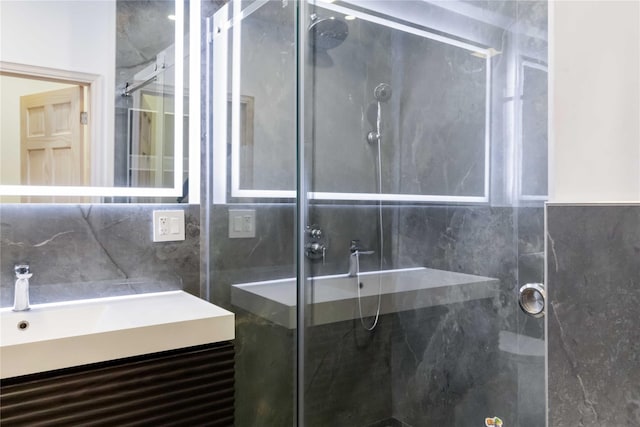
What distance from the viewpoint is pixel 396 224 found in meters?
1.67

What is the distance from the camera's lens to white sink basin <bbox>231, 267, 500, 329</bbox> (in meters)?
1.61

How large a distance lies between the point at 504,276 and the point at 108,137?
1.45m

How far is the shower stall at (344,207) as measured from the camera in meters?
1.48

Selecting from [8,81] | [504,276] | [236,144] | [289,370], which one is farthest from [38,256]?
[504,276]

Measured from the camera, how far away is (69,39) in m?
1.56

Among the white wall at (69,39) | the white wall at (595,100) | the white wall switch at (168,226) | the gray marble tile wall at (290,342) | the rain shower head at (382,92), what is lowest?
the gray marble tile wall at (290,342)

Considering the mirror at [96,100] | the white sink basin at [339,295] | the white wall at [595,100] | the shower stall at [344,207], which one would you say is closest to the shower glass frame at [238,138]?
the shower stall at [344,207]

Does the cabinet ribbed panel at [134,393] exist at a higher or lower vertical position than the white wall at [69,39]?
lower

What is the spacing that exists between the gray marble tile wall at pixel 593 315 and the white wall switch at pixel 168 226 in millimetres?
1399

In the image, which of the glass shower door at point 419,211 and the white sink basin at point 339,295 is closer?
the glass shower door at point 419,211

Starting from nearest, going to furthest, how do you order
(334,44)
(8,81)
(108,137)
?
(8,81)
(108,137)
(334,44)

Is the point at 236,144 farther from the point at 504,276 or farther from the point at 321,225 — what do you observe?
the point at 504,276

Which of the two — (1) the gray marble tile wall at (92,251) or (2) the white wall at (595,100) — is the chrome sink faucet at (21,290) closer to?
(1) the gray marble tile wall at (92,251)

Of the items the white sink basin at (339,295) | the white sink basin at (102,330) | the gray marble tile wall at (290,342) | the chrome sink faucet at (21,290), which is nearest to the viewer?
the white sink basin at (102,330)
